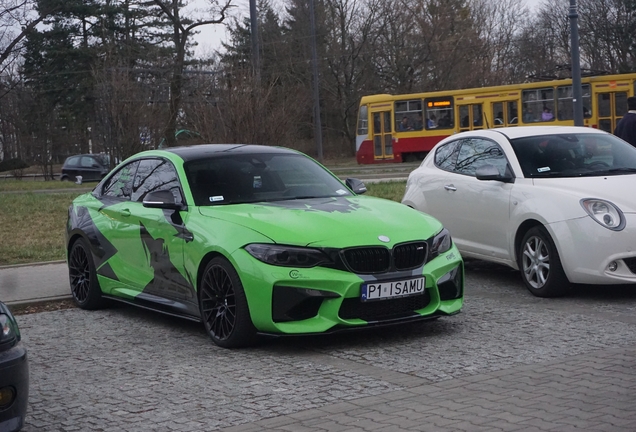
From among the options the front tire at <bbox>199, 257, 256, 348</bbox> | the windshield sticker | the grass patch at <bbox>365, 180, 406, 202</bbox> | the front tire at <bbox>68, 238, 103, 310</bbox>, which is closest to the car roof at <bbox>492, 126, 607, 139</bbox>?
the windshield sticker

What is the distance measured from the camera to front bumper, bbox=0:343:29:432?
15.1 feet

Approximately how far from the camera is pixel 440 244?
24.7ft

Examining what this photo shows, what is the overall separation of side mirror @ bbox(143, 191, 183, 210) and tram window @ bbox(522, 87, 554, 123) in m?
29.9

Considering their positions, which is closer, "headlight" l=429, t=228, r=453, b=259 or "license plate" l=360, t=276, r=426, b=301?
"license plate" l=360, t=276, r=426, b=301

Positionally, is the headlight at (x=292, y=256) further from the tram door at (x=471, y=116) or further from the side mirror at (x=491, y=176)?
the tram door at (x=471, y=116)

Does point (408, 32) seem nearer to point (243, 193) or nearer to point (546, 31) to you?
point (546, 31)

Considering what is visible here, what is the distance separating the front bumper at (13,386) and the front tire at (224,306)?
2.36 metres

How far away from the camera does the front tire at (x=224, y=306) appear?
6.98 m

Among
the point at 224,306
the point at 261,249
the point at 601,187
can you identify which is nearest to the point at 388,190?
the point at 601,187

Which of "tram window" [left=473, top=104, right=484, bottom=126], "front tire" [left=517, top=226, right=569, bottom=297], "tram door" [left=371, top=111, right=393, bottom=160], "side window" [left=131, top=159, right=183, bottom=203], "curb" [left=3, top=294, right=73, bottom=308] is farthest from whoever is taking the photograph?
"tram door" [left=371, top=111, right=393, bottom=160]

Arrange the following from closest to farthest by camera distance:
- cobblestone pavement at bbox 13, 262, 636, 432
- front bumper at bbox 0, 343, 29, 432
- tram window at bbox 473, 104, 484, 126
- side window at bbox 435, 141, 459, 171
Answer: front bumper at bbox 0, 343, 29, 432 → cobblestone pavement at bbox 13, 262, 636, 432 → side window at bbox 435, 141, 459, 171 → tram window at bbox 473, 104, 484, 126

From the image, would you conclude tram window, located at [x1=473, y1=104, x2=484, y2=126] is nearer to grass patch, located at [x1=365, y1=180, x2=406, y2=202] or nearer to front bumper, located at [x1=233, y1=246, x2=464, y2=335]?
grass patch, located at [x1=365, y1=180, x2=406, y2=202]

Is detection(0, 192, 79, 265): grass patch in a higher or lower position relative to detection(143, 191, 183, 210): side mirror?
lower

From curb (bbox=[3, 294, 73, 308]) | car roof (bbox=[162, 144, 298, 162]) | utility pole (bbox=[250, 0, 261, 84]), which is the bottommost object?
curb (bbox=[3, 294, 73, 308])
